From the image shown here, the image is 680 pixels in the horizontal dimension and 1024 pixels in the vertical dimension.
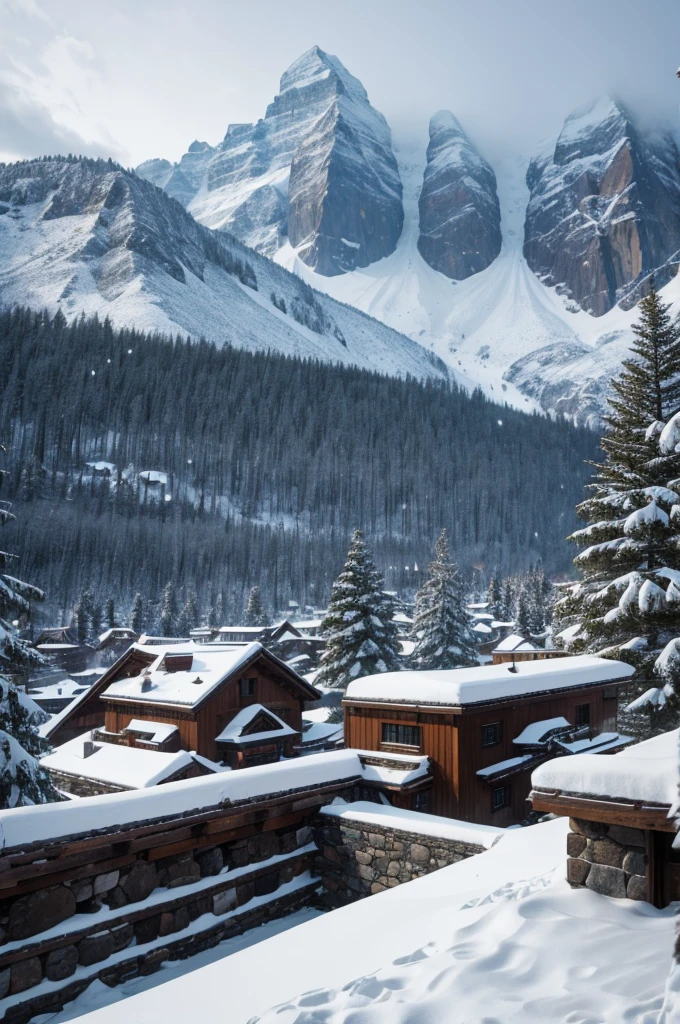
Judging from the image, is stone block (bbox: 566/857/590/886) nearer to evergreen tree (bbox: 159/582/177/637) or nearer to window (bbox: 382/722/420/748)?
window (bbox: 382/722/420/748)

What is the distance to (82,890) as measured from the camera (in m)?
6.68

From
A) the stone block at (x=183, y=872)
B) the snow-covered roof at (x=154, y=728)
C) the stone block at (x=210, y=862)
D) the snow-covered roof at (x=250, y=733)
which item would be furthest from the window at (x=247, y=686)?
the stone block at (x=183, y=872)

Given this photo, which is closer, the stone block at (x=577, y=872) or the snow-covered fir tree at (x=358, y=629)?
the stone block at (x=577, y=872)

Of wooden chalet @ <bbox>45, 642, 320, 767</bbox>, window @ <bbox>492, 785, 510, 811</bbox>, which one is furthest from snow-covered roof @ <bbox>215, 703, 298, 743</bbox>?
window @ <bbox>492, 785, 510, 811</bbox>

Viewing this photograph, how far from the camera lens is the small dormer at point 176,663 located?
2286 cm

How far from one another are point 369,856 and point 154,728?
14577mm

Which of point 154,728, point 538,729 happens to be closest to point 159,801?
point 538,729

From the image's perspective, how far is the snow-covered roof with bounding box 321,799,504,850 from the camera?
317 inches

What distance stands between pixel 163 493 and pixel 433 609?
87.4 meters

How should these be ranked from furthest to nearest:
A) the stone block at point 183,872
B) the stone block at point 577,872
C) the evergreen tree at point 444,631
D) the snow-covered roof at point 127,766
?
the evergreen tree at point 444,631, the snow-covered roof at point 127,766, the stone block at point 183,872, the stone block at point 577,872

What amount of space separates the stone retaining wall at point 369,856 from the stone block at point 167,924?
2.48 m

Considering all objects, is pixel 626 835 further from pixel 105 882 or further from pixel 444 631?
pixel 444 631

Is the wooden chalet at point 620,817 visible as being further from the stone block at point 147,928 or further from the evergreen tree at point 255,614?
the evergreen tree at point 255,614

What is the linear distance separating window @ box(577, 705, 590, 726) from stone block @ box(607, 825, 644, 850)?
14.1 meters
